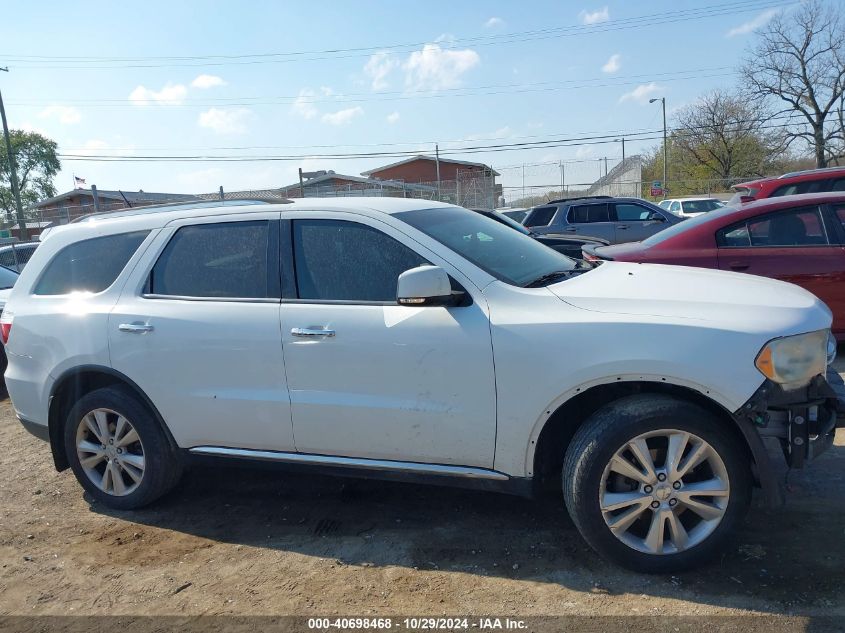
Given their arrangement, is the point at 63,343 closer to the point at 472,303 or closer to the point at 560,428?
the point at 472,303

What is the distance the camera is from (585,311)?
3.09 meters

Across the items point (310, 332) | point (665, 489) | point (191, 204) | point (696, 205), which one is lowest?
point (665, 489)

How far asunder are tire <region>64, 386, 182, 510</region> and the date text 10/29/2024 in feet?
5.29

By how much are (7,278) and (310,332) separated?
7393 millimetres

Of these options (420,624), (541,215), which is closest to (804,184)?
(541,215)

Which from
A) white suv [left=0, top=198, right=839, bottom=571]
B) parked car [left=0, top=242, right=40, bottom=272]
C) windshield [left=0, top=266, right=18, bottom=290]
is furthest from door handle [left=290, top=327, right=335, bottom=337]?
parked car [left=0, top=242, right=40, bottom=272]

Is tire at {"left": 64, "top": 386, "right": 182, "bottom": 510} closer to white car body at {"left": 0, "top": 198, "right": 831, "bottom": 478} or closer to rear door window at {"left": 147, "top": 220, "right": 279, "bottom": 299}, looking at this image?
white car body at {"left": 0, "top": 198, "right": 831, "bottom": 478}

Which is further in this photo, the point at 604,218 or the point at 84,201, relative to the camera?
the point at 84,201

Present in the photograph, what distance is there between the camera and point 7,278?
8922 millimetres

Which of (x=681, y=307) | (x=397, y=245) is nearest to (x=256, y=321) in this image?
(x=397, y=245)

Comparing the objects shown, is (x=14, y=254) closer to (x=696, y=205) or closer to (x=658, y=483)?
(x=658, y=483)

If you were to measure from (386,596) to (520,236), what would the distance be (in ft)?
7.53

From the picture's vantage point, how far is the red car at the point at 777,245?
5.95 meters

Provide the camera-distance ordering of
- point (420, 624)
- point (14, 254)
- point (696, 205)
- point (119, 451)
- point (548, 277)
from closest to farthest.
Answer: point (420, 624) → point (548, 277) → point (119, 451) → point (14, 254) → point (696, 205)
